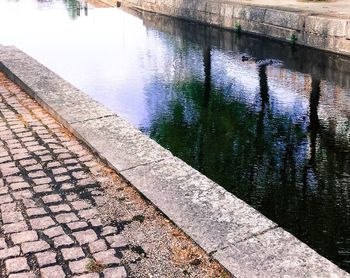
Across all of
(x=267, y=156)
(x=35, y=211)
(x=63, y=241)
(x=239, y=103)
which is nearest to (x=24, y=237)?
(x=63, y=241)

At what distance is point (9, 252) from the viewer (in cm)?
334

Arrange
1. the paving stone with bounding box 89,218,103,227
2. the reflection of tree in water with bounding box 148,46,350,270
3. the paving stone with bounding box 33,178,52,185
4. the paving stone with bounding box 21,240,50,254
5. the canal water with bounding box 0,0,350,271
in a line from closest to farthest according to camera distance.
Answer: the paving stone with bounding box 21,240,50,254, the paving stone with bounding box 89,218,103,227, the paving stone with bounding box 33,178,52,185, the reflection of tree in water with bounding box 148,46,350,270, the canal water with bounding box 0,0,350,271

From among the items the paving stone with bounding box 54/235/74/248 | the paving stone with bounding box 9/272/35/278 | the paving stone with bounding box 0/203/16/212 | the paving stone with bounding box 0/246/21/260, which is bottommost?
the paving stone with bounding box 9/272/35/278

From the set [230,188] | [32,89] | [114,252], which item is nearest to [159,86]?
[32,89]

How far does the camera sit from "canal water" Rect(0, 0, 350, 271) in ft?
18.4

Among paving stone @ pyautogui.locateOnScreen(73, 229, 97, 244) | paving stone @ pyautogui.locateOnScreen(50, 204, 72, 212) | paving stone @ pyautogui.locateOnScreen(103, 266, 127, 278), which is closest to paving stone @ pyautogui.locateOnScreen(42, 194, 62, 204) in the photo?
paving stone @ pyautogui.locateOnScreen(50, 204, 72, 212)

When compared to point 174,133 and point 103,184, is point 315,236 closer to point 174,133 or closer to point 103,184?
point 103,184

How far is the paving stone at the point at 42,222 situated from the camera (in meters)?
3.67

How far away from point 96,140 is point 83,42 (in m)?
11.5

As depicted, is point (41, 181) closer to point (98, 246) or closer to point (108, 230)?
point (108, 230)

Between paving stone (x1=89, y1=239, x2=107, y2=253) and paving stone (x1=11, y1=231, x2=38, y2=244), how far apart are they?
435 mm

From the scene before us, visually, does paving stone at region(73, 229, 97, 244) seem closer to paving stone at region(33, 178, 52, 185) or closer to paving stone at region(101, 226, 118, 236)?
paving stone at region(101, 226, 118, 236)

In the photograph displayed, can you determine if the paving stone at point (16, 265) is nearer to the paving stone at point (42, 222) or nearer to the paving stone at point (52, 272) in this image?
the paving stone at point (52, 272)

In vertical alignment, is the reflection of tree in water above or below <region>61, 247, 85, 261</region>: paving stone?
below
